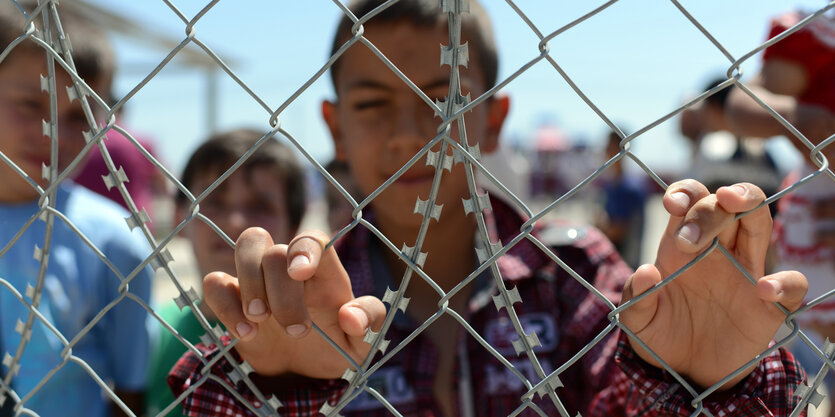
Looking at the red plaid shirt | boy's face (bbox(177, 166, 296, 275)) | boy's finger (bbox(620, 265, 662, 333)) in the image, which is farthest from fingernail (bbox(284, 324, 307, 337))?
boy's face (bbox(177, 166, 296, 275))

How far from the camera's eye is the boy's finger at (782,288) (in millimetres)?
797

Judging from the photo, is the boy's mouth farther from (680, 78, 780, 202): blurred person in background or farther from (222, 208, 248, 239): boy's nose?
(680, 78, 780, 202): blurred person in background

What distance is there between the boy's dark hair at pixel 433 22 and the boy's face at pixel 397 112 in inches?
0.7

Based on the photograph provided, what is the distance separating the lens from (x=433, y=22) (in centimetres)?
→ 136

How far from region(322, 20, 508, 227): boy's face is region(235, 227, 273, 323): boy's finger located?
0.45m

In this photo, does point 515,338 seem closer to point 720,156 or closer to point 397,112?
point 397,112

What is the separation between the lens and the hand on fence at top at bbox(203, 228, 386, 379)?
33.5 inches

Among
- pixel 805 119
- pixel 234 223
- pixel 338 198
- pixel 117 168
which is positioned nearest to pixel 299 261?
pixel 234 223

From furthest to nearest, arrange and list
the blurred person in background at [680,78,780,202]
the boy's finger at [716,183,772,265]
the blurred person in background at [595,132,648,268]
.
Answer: the blurred person in background at [595,132,648,268]
the blurred person in background at [680,78,780,202]
the boy's finger at [716,183,772,265]

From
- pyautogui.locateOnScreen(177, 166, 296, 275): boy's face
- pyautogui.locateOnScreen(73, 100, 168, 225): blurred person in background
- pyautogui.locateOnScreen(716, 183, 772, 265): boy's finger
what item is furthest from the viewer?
pyautogui.locateOnScreen(73, 100, 168, 225): blurred person in background

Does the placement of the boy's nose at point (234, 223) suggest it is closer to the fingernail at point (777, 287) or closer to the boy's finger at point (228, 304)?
the boy's finger at point (228, 304)

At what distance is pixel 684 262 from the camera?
2.77 ft

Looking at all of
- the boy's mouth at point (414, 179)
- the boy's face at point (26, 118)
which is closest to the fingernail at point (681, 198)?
the boy's mouth at point (414, 179)

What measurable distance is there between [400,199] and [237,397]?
0.55m
